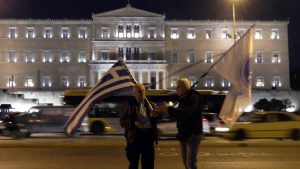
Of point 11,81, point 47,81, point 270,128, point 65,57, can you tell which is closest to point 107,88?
point 270,128

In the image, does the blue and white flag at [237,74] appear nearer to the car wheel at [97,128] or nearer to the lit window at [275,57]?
the car wheel at [97,128]

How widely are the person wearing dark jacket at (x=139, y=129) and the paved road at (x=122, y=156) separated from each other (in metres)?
3.47

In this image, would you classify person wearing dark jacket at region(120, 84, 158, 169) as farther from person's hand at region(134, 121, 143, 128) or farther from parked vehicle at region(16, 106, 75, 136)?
parked vehicle at region(16, 106, 75, 136)

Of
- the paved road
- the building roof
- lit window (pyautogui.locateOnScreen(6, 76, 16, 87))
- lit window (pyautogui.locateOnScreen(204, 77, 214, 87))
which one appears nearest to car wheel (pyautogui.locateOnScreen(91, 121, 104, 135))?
the paved road

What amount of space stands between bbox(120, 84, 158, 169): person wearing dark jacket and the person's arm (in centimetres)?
36

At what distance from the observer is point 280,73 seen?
8350 centimetres

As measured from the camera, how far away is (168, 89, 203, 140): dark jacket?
755 centimetres

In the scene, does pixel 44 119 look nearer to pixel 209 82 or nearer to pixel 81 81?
pixel 81 81

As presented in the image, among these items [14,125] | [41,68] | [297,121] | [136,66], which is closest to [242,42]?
[297,121]

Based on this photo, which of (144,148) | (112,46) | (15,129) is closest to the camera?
(144,148)

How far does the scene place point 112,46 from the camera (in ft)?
262

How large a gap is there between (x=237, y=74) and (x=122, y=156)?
440 centimetres

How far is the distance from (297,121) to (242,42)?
1160 centimetres

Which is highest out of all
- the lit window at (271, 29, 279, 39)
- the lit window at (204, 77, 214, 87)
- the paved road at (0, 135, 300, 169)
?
the lit window at (271, 29, 279, 39)
